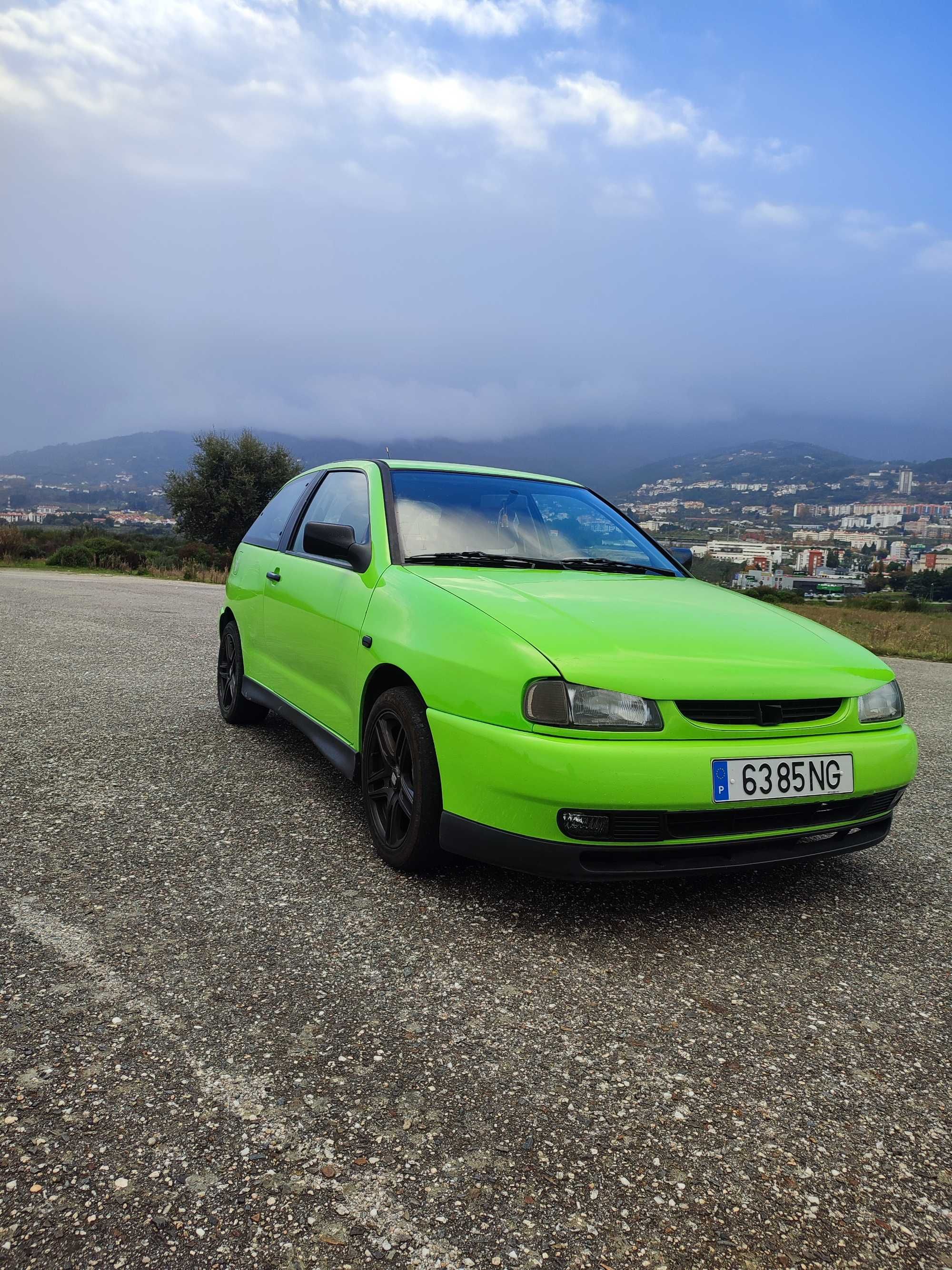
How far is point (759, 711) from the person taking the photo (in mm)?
2838

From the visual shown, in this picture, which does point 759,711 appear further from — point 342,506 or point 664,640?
point 342,506

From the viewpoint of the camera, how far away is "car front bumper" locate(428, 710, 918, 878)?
2.61 m

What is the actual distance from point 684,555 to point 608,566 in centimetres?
73

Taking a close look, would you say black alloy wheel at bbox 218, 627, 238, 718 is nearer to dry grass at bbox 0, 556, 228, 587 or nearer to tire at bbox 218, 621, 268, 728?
tire at bbox 218, 621, 268, 728

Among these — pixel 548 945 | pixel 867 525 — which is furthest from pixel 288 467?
pixel 548 945

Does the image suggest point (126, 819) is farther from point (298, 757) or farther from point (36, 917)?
point (298, 757)

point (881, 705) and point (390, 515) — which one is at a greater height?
point (390, 515)

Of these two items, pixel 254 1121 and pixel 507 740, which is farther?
pixel 507 740

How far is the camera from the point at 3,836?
3477 mm

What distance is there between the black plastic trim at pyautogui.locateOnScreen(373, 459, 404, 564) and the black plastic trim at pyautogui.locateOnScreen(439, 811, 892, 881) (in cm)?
122

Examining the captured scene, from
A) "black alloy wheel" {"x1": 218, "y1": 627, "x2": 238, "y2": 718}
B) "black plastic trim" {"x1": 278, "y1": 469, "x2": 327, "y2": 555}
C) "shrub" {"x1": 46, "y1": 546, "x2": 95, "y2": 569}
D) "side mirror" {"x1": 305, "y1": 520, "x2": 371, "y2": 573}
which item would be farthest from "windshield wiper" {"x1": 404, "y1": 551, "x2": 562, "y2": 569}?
"shrub" {"x1": 46, "y1": 546, "x2": 95, "y2": 569}

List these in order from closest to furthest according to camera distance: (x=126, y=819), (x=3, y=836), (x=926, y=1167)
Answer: (x=926, y=1167)
(x=3, y=836)
(x=126, y=819)

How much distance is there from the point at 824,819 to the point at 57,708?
15.6ft

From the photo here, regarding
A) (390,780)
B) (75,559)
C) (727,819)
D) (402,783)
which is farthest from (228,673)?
(75,559)
